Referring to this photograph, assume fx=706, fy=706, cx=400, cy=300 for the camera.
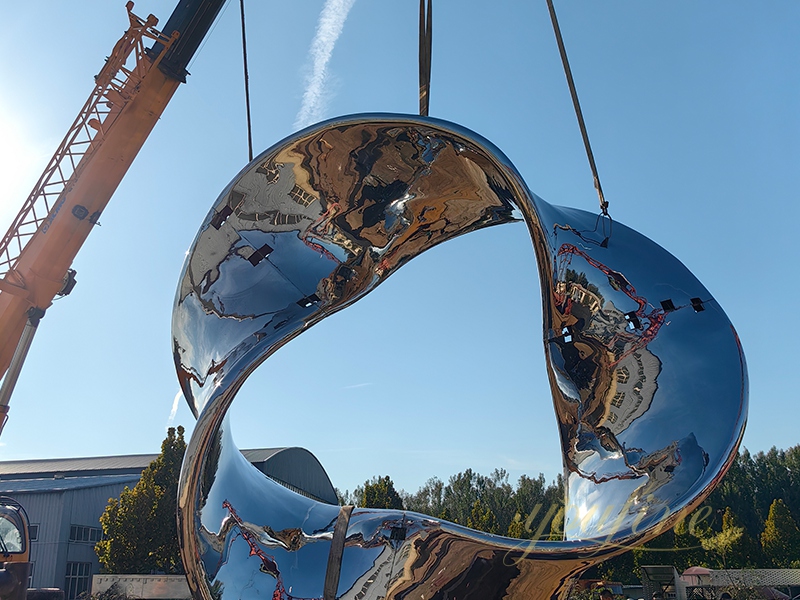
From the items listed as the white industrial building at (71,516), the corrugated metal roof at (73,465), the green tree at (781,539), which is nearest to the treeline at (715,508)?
the green tree at (781,539)

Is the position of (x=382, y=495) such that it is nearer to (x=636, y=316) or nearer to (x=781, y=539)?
(x=781, y=539)

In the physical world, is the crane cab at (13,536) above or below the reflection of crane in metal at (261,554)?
below

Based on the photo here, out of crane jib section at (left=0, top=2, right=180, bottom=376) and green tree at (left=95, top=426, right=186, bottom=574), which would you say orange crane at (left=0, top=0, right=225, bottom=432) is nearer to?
crane jib section at (left=0, top=2, right=180, bottom=376)

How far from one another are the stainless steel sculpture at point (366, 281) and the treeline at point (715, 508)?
35.1 feet

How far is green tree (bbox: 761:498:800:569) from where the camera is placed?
27.8 m

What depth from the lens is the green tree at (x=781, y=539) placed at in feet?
91.1

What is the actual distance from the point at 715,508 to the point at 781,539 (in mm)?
15468

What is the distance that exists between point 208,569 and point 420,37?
10.4ft

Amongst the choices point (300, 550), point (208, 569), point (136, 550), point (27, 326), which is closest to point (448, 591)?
point (300, 550)

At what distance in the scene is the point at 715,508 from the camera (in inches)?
613

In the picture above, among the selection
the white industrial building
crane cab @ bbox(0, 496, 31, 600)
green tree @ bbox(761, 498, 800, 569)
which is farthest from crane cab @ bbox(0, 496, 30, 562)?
green tree @ bbox(761, 498, 800, 569)

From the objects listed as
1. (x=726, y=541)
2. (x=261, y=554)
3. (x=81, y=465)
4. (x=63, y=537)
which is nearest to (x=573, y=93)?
(x=261, y=554)

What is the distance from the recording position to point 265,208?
10.9 feet

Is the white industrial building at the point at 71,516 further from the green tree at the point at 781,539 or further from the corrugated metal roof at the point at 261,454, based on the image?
the green tree at the point at 781,539
